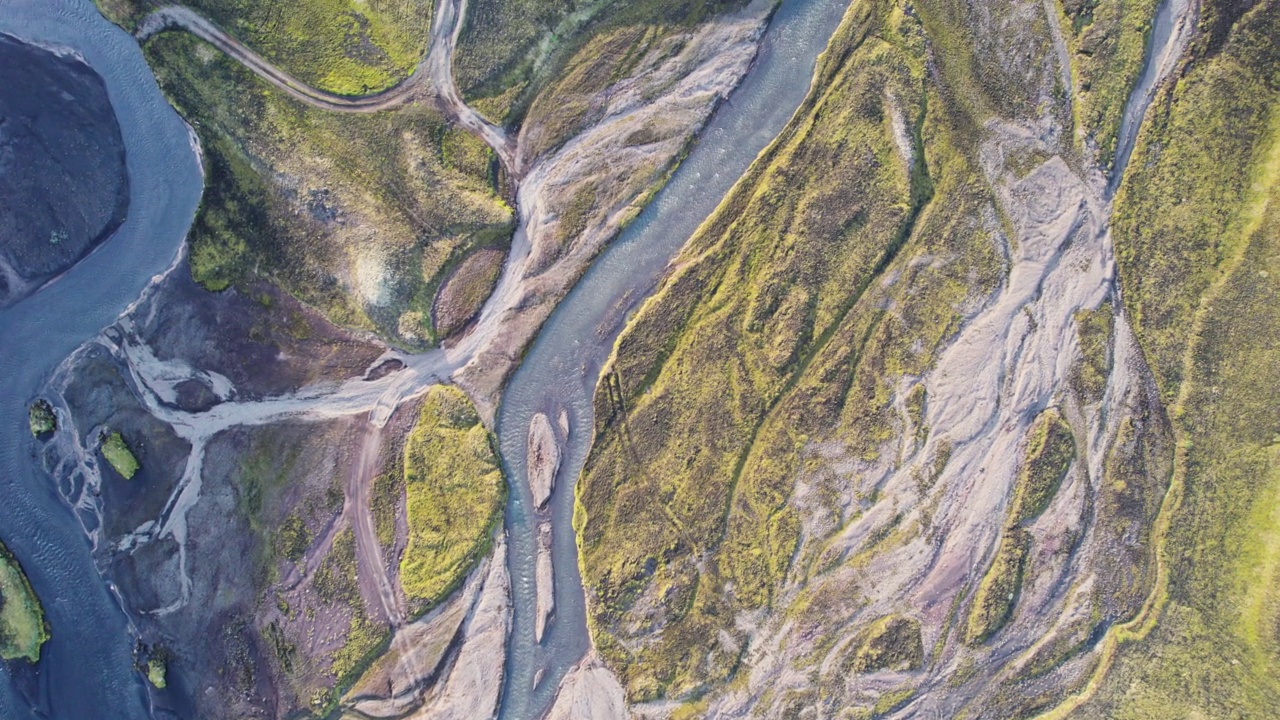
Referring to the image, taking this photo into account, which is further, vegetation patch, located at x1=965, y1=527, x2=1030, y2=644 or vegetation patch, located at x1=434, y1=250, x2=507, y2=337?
vegetation patch, located at x1=434, y1=250, x2=507, y2=337

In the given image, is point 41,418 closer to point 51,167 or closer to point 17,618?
point 17,618

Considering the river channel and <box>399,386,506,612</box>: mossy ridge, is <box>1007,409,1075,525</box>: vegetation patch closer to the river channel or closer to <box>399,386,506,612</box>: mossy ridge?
the river channel

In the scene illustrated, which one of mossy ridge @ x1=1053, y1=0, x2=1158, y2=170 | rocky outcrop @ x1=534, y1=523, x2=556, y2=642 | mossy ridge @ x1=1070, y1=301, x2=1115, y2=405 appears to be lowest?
mossy ridge @ x1=1070, y1=301, x2=1115, y2=405

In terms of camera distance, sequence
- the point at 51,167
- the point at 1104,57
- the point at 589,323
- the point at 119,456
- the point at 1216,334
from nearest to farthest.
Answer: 1. the point at 1216,334
2. the point at 1104,57
3. the point at 51,167
4. the point at 119,456
5. the point at 589,323

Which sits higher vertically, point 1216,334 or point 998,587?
point 1216,334

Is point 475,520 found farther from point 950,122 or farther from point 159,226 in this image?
point 950,122

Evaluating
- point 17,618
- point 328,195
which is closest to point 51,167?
point 328,195

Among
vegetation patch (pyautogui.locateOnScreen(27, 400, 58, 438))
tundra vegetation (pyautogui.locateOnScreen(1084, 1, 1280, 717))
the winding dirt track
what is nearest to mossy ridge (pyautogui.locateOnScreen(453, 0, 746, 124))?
the winding dirt track
